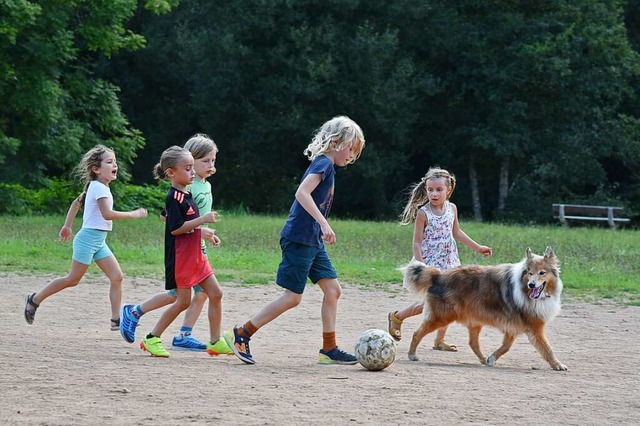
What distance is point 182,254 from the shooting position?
9125 millimetres

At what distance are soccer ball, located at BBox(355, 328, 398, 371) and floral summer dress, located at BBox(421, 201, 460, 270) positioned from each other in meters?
1.75

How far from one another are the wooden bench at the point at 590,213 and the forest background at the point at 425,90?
2.70 meters

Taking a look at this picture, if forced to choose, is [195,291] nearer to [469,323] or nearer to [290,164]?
[469,323]

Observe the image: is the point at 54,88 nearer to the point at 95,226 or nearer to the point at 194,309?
the point at 95,226

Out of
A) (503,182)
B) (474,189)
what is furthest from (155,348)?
(503,182)

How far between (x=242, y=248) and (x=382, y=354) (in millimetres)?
12207

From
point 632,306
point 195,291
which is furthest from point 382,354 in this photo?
point 632,306

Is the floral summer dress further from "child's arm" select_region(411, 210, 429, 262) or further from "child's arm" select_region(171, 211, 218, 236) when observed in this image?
"child's arm" select_region(171, 211, 218, 236)

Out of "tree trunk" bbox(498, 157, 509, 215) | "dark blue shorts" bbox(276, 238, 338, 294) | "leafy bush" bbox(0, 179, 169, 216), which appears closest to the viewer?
"dark blue shorts" bbox(276, 238, 338, 294)

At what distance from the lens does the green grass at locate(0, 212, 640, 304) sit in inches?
639

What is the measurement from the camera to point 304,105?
4403cm

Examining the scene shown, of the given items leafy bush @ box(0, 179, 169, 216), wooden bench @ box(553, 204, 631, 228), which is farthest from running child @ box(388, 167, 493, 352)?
wooden bench @ box(553, 204, 631, 228)

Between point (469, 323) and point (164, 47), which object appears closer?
point (469, 323)

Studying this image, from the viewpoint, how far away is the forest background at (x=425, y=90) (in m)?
42.6
